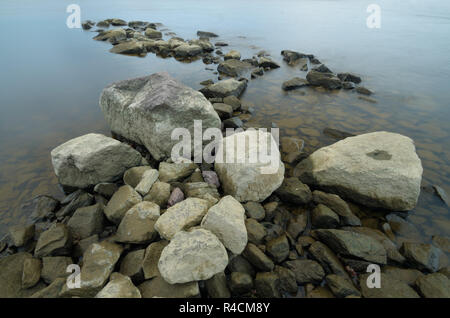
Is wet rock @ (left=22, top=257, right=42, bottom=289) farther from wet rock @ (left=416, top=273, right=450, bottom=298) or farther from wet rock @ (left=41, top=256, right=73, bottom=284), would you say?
wet rock @ (left=416, top=273, right=450, bottom=298)

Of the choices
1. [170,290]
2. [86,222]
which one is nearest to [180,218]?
[170,290]

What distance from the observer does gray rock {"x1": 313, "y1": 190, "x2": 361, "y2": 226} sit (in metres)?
5.08

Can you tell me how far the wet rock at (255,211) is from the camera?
16.4 ft

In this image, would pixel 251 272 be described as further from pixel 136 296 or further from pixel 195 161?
pixel 195 161

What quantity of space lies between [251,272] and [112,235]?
289cm

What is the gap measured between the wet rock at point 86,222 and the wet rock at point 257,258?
3033mm

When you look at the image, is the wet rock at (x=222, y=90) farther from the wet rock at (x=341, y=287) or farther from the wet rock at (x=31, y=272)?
the wet rock at (x=31, y=272)

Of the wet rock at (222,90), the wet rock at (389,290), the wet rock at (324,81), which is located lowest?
the wet rock at (389,290)

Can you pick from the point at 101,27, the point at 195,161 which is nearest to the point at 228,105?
the point at 195,161

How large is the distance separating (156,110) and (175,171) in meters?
1.70

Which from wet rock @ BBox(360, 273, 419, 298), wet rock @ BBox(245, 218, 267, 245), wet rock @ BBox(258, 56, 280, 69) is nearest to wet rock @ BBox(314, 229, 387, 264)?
wet rock @ BBox(360, 273, 419, 298)

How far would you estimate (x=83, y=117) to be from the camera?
1027 cm

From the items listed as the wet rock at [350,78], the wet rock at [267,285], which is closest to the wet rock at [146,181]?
the wet rock at [267,285]

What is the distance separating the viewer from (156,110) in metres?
6.20
